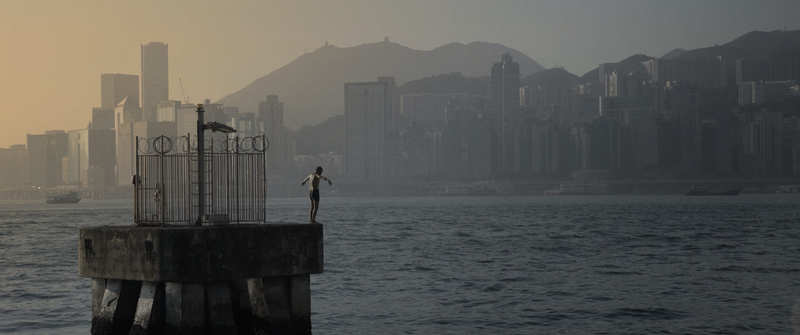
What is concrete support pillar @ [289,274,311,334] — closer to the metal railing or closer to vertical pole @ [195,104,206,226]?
the metal railing

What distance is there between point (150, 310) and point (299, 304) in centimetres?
267

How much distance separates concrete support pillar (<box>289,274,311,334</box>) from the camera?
18719 mm

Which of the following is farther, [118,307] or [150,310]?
[118,307]

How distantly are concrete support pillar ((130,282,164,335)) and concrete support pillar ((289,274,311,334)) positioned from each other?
2341 millimetres

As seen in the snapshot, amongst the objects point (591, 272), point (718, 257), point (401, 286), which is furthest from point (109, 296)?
point (718, 257)

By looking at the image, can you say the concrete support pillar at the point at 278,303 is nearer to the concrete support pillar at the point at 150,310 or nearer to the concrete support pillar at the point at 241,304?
the concrete support pillar at the point at 241,304

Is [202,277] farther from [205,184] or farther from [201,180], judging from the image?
[205,184]

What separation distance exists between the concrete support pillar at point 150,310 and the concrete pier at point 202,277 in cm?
2

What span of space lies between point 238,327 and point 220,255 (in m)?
1.46

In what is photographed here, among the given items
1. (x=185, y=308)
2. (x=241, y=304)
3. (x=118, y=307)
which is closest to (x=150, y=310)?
(x=185, y=308)

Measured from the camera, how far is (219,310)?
58.0 ft

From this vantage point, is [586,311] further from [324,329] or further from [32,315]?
[32,315]

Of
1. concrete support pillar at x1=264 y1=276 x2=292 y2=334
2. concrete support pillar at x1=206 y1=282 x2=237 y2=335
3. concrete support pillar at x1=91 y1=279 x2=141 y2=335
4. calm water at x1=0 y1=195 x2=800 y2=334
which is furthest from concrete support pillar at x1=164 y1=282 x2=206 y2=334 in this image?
calm water at x1=0 y1=195 x2=800 y2=334

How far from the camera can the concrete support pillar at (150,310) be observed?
17.6 metres
